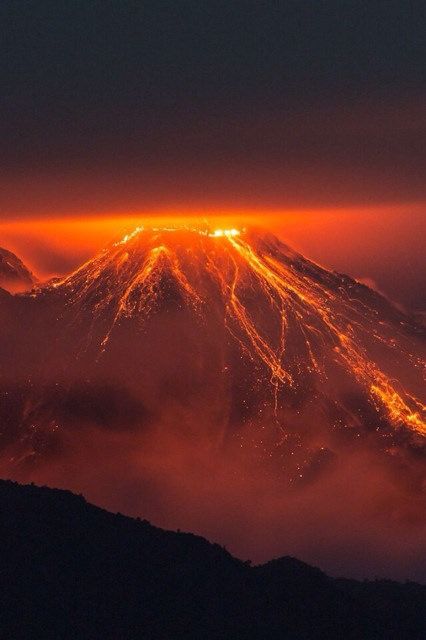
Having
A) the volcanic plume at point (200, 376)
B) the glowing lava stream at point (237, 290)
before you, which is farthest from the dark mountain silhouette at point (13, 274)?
the glowing lava stream at point (237, 290)

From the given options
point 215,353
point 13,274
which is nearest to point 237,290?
point 215,353

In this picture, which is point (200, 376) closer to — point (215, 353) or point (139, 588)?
point (215, 353)

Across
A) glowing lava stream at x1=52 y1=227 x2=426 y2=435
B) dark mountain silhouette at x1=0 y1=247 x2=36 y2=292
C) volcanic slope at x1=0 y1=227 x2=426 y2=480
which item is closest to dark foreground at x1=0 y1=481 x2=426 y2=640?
volcanic slope at x1=0 y1=227 x2=426 y2=480

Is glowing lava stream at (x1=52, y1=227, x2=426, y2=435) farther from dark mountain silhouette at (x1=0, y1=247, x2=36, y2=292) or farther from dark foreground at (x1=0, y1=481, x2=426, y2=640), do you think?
dark foreground at (x1=0, y1=481, x2=426, y2=640)

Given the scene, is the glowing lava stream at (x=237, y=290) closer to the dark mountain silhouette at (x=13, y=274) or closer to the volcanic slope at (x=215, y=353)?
the volcanic slope at (x=215, y=353)

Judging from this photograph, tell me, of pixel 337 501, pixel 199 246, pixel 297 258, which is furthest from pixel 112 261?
pixel 337 501

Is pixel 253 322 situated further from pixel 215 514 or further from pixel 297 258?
pixel 215 514
